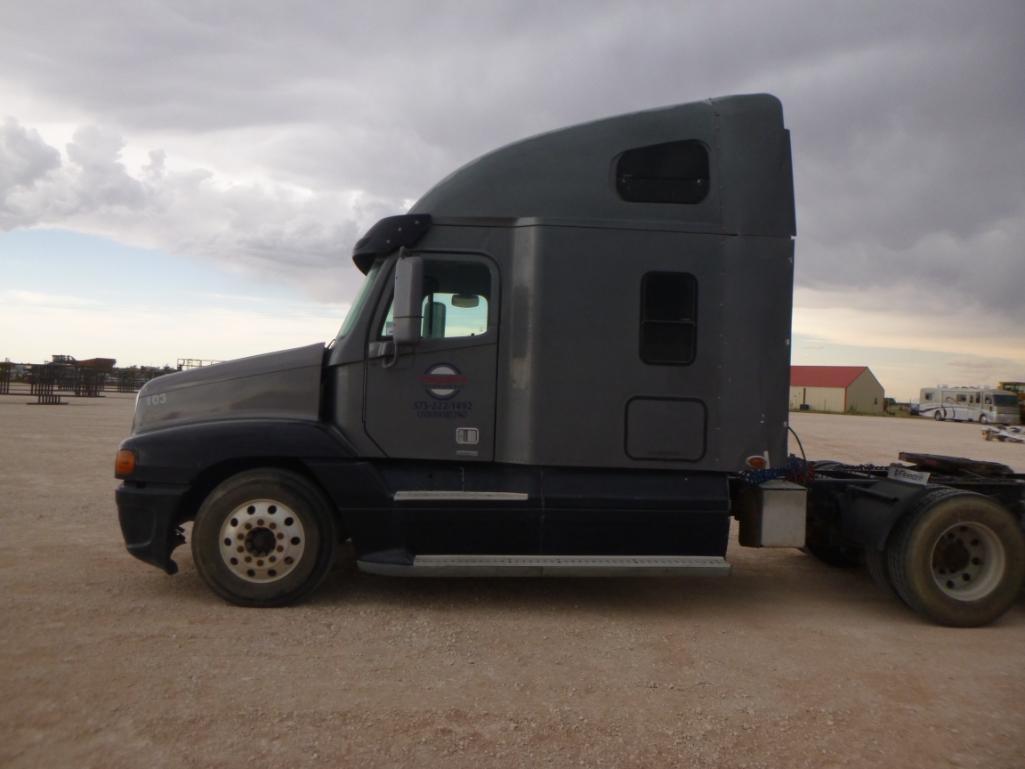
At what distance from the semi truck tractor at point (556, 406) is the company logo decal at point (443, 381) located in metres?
0.02

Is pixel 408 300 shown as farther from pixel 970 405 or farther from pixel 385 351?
pixel 970 405

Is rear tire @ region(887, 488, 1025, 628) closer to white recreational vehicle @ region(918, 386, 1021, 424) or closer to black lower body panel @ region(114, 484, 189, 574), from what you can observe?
black lower body panel @ region(114, 484, 189, 574)

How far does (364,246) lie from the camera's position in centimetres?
591

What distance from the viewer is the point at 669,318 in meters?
5.77

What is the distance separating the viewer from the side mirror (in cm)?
550

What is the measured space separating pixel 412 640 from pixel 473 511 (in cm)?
101

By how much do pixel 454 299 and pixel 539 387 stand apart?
91cm

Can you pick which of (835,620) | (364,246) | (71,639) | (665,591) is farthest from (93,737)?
(835,620)

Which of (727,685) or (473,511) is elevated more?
(473,511)

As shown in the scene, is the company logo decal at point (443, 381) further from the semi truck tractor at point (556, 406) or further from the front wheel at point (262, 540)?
the front wheel at point (262, 540)

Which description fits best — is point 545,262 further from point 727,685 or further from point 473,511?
point 727,685

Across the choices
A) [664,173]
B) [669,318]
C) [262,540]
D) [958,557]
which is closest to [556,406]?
[669,318]

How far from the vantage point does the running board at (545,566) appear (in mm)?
5496

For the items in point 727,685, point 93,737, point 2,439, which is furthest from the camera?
point 2,439
